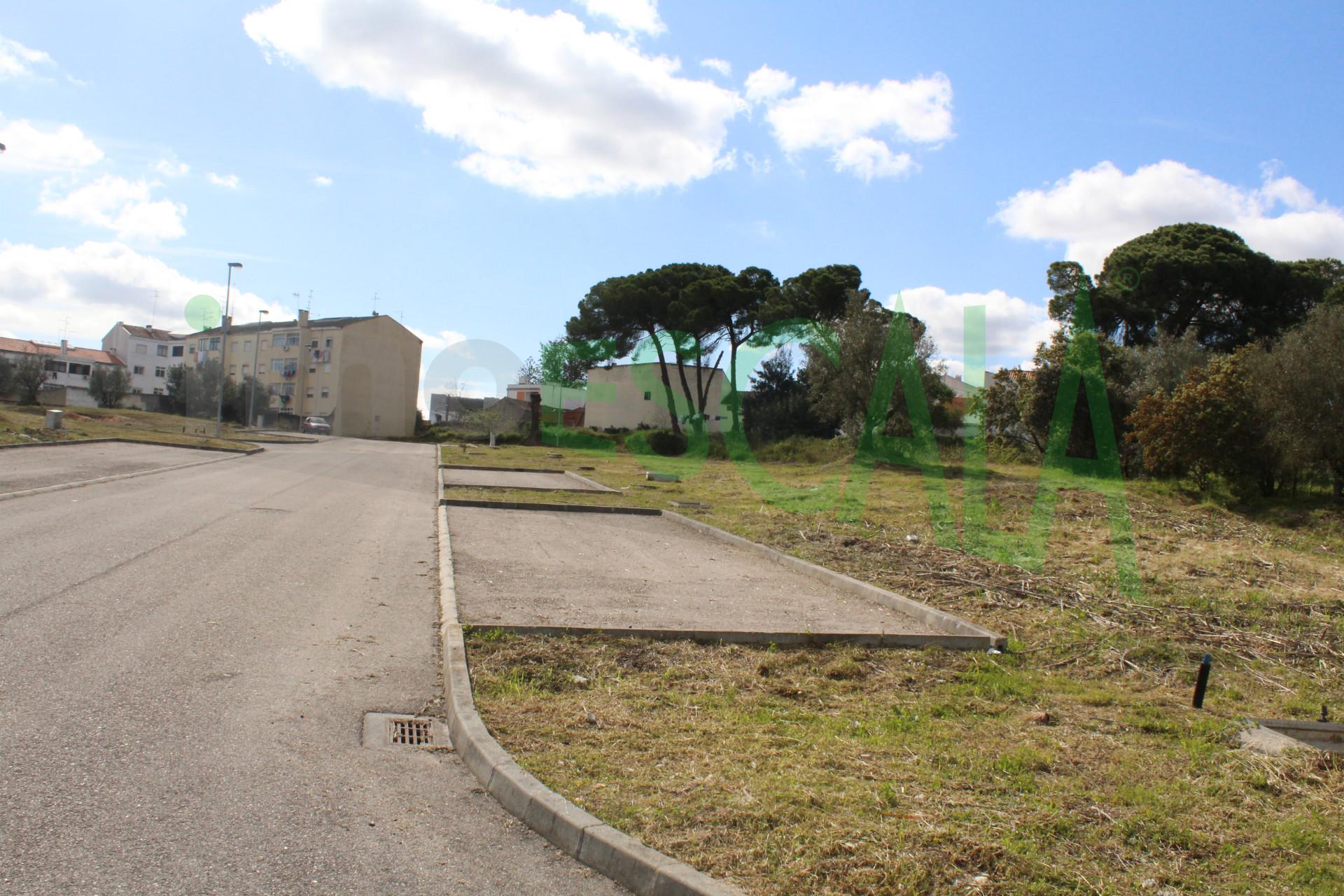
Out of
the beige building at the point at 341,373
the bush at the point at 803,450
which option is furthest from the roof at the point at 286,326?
the bush at the point at 803,450

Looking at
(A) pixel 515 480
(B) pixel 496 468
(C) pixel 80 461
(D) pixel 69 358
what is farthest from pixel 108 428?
(D) pixel 69 358

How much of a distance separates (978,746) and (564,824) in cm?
239

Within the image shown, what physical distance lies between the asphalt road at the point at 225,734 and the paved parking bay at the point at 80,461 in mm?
6245

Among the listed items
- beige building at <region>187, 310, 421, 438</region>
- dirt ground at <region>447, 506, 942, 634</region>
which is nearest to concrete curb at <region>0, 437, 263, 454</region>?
dirt ground at <region>447, 506, 942, 634</region>

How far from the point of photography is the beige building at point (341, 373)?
65.4 meters

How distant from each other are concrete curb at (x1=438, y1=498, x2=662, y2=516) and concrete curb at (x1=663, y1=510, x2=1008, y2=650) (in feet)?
12.6

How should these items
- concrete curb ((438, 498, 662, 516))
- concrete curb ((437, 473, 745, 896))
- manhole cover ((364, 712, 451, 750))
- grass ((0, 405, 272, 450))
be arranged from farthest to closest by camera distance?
1. grass ((0, 405, 272, 450))
2. concrete curb ((438, 498, 662, 516))
3. manhole cover ((364, 712, 451, 750))
4. concrete curb ((437, 473, 745, 896))

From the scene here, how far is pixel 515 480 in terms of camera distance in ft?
74.4

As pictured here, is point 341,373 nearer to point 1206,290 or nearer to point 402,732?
point 1206,290

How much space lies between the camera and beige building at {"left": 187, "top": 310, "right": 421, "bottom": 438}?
215 ft

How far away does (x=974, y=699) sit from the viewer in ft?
18.5

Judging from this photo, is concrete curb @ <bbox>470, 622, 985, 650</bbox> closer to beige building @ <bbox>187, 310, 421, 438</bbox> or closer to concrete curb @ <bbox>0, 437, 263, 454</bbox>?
concrete curb @ <bbox>0, 437, 263, 454</bbox>

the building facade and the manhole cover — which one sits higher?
the building facade

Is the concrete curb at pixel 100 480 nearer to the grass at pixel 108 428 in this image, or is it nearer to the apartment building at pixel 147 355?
the grass at pixel 108 428
